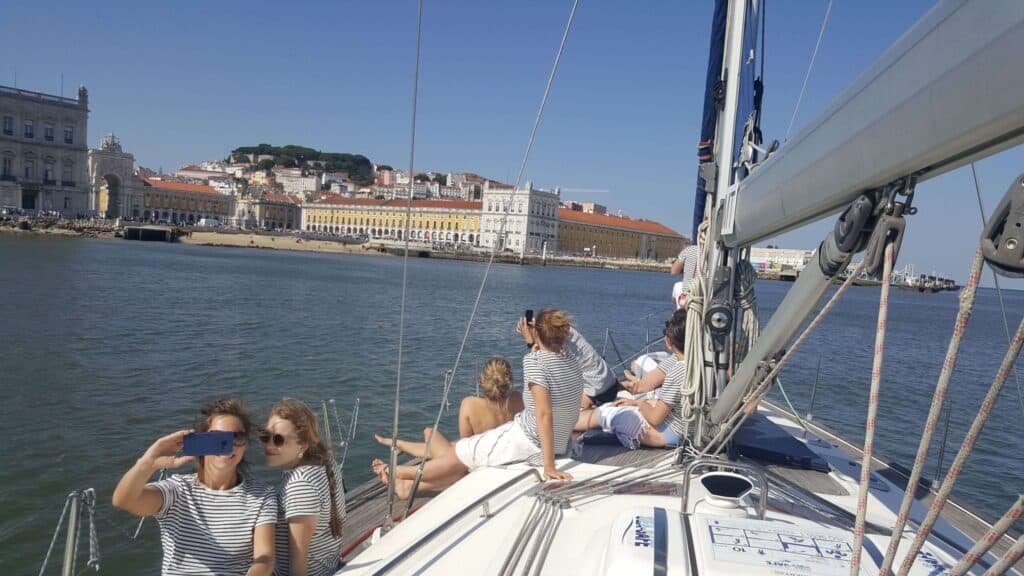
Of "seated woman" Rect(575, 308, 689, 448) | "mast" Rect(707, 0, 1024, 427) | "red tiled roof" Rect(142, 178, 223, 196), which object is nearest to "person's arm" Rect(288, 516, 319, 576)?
"mast" Rect(707, 0, 1024, 427)

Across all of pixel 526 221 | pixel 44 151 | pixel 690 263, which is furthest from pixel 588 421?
pixel 526 221

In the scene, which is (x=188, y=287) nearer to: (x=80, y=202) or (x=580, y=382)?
(x=580, y=382)

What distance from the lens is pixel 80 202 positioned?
75812 millimetres

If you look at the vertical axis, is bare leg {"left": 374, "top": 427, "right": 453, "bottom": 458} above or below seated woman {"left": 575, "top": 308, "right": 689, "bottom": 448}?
below

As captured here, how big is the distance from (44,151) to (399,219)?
38391 mm

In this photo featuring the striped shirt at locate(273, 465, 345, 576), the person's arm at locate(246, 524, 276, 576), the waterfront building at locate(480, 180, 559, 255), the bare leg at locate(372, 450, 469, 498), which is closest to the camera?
the person's arm at locate(246, 524, 276, 576)

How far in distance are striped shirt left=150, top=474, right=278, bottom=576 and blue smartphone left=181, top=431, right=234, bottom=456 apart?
247 mm

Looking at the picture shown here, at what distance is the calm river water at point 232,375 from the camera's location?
19.5ft

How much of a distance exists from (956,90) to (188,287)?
84.5ft

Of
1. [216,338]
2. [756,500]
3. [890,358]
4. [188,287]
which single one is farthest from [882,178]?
[188,287]

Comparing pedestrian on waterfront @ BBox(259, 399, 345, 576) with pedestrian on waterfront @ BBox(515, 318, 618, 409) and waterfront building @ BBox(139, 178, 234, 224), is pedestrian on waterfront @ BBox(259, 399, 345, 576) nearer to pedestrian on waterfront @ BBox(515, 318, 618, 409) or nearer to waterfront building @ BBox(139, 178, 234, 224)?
pedestrian on waterfront @ BBox(515, 318, 618, 409)

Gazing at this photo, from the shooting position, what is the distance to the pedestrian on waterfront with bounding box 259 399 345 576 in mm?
2246

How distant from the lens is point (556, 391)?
3.23m

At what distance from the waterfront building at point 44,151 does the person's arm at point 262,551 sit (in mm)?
83554
